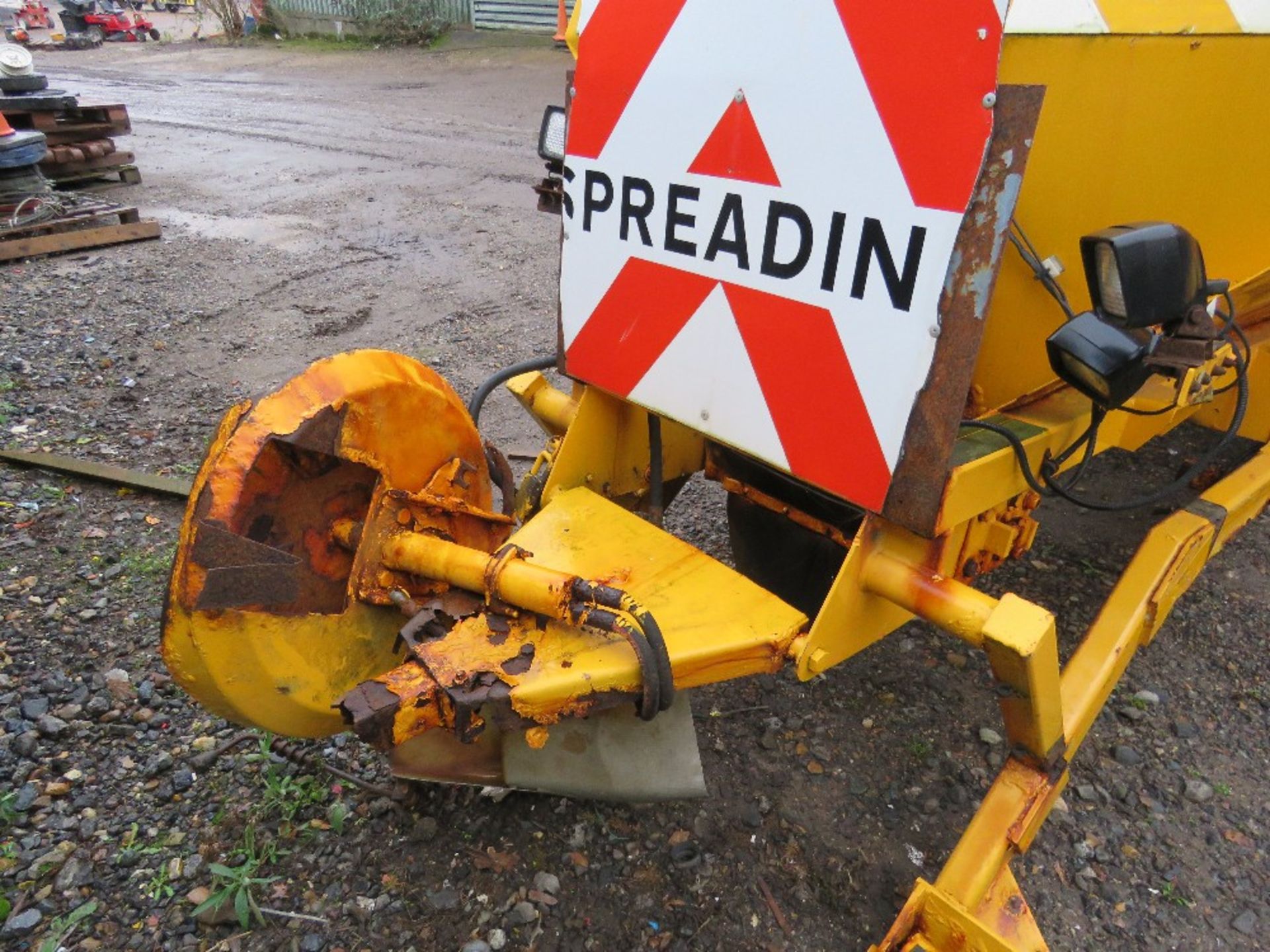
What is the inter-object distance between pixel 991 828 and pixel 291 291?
5036 mm

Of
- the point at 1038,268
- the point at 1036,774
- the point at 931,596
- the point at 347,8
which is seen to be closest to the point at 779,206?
the point at 1038,268

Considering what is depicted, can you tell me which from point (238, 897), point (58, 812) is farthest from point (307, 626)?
point (58, 812)

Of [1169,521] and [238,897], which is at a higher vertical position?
[1169,521]

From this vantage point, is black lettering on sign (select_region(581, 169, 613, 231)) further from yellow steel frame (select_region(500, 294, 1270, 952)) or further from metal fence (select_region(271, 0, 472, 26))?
metal fence (select_region(271, 0, 472, 26))

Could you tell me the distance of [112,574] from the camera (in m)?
2.79

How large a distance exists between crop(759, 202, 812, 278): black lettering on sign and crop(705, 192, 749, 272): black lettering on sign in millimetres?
46

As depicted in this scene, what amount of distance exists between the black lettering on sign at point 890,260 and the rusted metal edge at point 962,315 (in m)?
0.06

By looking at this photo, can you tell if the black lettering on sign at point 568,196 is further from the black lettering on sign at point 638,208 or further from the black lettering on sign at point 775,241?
the black lettering on sign at point 775,241

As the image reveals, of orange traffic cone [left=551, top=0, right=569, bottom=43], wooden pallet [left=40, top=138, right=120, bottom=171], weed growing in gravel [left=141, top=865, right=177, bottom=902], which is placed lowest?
weed growing in gravel [left=141, top=865, right=177, bottom=902]

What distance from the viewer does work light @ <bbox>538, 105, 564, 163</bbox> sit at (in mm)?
2066

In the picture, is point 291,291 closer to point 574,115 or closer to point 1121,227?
point 574,115

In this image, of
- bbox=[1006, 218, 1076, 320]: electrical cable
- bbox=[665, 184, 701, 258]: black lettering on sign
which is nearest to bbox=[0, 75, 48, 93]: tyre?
bbox=[665, 184, 701, 258]: black lettering on sign

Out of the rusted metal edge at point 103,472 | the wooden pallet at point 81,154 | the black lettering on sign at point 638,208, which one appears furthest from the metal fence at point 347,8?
the black lettering on sign at point 638,208

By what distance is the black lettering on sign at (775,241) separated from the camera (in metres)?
1.47
